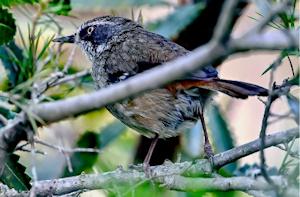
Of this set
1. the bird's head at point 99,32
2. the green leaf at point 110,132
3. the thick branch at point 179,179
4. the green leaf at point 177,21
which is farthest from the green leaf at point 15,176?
the green leaf at point 177,21

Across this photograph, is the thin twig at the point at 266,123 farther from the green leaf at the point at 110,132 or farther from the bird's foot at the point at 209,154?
the green leaf at the point at 110,132

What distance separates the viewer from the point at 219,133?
15.7 feet

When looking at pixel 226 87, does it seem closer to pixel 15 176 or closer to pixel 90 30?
pixel 15 176

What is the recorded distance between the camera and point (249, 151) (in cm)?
280

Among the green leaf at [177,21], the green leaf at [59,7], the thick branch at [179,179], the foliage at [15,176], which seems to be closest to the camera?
the thick branch at [179,179]

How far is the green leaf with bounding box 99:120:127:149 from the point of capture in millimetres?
4320

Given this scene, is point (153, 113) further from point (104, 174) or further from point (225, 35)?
point (225, 35)

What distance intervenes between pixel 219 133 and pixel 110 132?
3.36 ft

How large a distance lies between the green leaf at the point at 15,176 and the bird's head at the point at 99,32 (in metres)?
1.35

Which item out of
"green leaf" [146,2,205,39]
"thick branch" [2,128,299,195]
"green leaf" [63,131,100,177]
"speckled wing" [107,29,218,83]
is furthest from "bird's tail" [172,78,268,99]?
"green leaf" [146,2,205,39]

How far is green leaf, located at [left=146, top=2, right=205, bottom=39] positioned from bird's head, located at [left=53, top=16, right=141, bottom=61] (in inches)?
16.4

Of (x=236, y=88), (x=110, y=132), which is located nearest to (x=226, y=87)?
(x=236, y=88)

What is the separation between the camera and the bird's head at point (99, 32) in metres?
4.30

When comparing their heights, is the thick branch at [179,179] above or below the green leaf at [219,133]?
below
